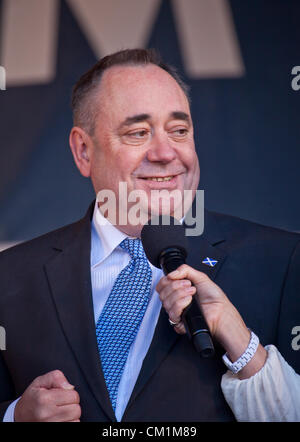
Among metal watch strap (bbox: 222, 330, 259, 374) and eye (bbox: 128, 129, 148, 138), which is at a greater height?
eye (bbox: 128, 129, 148, 138)

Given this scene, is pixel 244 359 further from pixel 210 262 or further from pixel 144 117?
pixel 144 117

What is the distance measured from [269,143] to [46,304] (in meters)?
1.32

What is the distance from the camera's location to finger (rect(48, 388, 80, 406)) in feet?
6.20

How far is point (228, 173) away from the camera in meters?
2.99

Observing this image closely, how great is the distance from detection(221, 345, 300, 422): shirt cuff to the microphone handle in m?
0.31

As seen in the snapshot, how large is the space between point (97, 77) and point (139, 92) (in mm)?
255

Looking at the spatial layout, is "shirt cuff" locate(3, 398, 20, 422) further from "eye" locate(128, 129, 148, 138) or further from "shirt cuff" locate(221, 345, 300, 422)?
"eye" locate(128, 129, 148, 138)

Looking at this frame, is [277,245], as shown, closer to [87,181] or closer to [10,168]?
[87,181]

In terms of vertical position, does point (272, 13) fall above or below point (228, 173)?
above

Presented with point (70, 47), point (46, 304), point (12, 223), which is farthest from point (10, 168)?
point (46, 304)

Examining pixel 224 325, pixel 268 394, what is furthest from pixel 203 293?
pixel 268 394

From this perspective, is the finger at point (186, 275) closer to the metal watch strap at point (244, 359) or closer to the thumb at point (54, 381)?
the metal watch strap at point (244, 359)

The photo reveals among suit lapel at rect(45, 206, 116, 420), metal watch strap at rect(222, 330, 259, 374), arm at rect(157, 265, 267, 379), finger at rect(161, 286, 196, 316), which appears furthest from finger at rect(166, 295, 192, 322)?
suit lapel at rect(45, 206, 116, 420)
